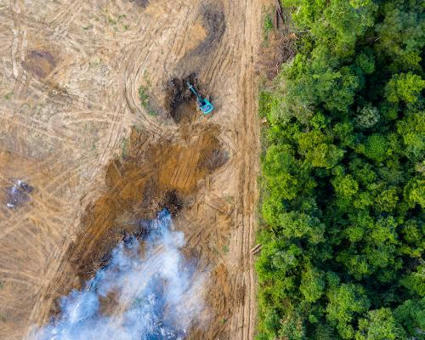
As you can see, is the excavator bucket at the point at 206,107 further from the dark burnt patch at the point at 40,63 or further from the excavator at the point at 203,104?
the dark burnt patch at the point at 40,63

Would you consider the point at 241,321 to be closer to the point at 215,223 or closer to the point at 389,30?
the point at 215,223

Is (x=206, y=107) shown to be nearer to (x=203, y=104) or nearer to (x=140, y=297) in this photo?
(x=203, y=104)

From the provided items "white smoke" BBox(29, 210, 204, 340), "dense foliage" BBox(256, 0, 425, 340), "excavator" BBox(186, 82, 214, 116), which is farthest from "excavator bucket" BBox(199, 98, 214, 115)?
"white smoke" BBox(29, 210, 204, 340)

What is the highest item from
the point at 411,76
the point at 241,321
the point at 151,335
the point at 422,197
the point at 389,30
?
the point at 389,30

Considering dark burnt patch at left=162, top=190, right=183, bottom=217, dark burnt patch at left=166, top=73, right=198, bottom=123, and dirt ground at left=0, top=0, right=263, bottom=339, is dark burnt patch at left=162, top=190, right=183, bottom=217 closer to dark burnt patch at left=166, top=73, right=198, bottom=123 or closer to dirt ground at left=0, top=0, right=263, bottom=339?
dirt ground at left=0, top=0, right=263, bottom=339

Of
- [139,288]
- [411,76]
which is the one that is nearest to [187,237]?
[139,288]

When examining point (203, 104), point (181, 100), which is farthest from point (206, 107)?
point (181, 100)

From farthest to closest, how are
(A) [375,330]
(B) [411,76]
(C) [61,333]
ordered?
(C) [61,333] < (B) [411,76] < (A) [375,330]

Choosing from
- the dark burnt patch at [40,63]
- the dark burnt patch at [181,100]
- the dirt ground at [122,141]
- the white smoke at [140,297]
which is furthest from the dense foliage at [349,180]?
the dark burnt patch at [40,63]
